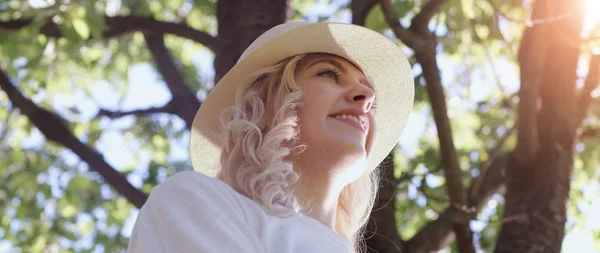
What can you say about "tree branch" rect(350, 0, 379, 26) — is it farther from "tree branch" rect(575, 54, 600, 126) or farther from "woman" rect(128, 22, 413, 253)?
"tree branch" rect(575, 54, 600, 126)

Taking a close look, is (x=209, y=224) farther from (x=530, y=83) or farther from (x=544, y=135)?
(x=544, y=135)

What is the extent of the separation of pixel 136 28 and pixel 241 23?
792 millimetres

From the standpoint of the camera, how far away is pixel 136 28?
14.2 feet

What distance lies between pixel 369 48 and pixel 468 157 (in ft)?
13.3

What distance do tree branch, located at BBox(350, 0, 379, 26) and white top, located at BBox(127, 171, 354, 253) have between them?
1579 mm

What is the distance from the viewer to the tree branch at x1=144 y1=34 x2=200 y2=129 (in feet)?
14.2

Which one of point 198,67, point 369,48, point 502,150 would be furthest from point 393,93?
point 198,67

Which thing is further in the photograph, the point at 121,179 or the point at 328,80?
the point at 121,179

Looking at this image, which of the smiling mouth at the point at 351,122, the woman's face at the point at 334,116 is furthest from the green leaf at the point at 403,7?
the smiling mouth at the point at 351,122

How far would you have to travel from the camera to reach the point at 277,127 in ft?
8.22

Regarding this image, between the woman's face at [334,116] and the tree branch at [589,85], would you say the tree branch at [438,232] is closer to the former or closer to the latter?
the woman's face at [334,116]

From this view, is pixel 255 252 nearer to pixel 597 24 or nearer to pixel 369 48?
pixel 369 48

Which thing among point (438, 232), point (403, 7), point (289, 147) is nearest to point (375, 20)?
point (403, 7)

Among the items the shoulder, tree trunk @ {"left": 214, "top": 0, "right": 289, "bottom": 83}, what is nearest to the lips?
the shoulder
